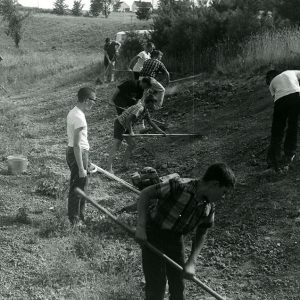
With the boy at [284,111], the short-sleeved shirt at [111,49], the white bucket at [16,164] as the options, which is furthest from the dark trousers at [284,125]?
the short-sleeved shirt at [111,49]

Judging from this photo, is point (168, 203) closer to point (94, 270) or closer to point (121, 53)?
point (94, 270)

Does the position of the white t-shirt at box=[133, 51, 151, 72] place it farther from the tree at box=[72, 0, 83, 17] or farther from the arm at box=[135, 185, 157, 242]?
the tree at box=[72, 0, 83, 17]

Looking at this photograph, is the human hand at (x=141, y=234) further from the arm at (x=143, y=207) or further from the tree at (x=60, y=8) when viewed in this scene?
the tree at (x=60, y=8)

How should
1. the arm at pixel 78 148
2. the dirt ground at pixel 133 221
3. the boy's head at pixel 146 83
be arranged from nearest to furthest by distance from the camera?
the dirt ground at pixel 133 221
the arm at pixel 78 148
the boy's head at pixel 146 83

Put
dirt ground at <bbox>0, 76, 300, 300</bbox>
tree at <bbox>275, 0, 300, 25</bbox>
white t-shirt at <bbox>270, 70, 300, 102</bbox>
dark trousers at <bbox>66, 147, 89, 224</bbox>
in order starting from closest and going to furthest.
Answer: dirt ground at <bbox>0, 76, 300, 300</bbox> < dark trousers at <bbox>66, 147, 89, 224</bbox> < white t-shirt at <bbox>270, 70, 300, 102</bbox> < tree at <bbox>275, 0, 300, 25</bbox>

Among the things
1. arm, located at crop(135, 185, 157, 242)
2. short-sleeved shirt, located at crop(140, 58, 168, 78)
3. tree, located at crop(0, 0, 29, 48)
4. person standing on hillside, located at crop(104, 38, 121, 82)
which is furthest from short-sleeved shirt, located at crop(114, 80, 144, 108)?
tree, located at crop(0, 0, 29, 48)

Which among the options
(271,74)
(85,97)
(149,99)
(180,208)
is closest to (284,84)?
(271,74)

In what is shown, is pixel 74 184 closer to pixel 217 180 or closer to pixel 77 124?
pixel 77 124

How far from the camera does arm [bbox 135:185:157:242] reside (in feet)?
10.8

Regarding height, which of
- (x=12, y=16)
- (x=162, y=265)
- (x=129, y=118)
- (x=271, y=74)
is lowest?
(x=162, y=265)

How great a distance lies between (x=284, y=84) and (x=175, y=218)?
3.88 metres

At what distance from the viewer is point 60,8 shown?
65.8 m

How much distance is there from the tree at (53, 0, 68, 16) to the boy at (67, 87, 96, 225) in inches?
2417

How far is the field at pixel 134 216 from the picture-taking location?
475 centimetres
